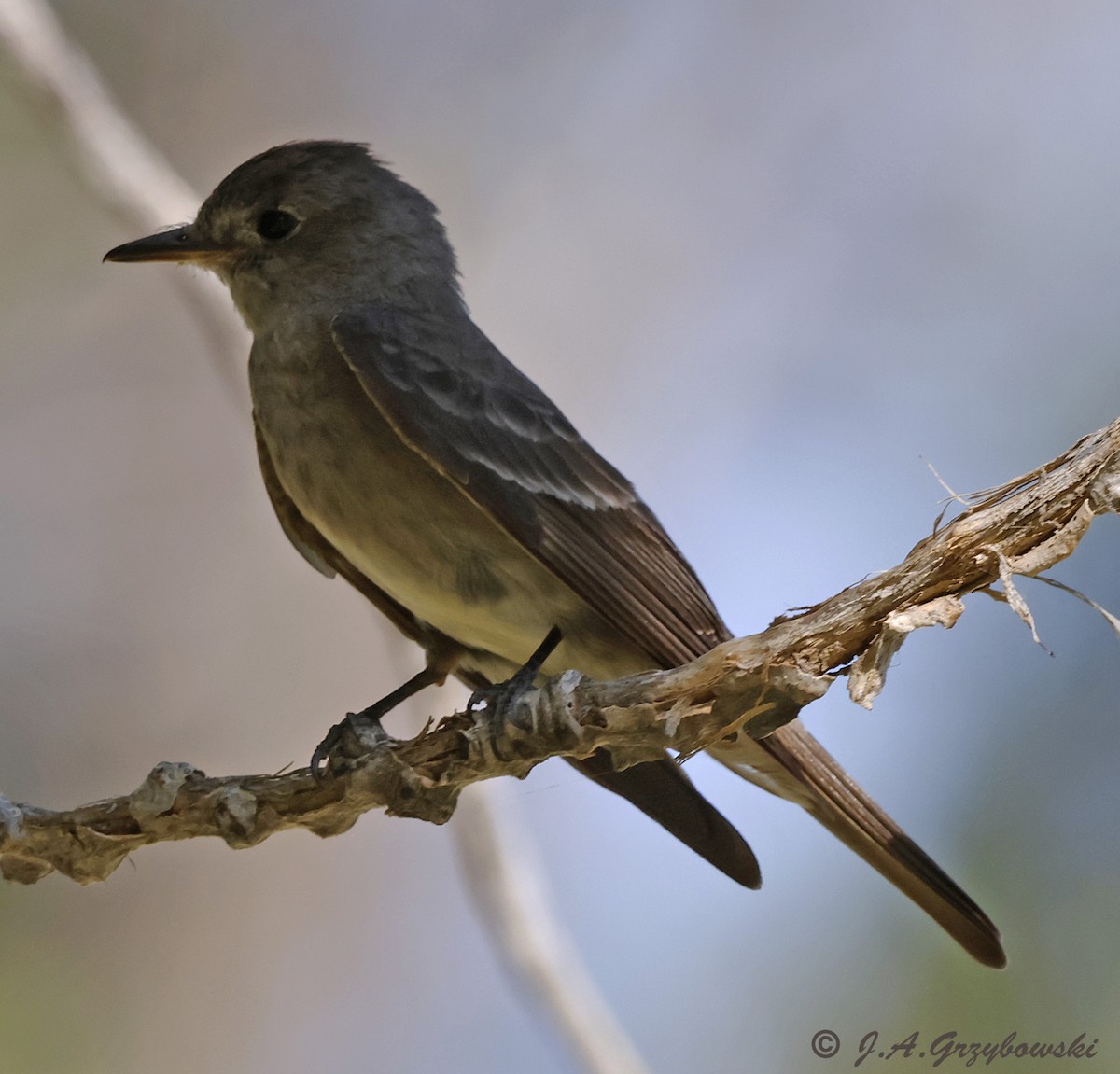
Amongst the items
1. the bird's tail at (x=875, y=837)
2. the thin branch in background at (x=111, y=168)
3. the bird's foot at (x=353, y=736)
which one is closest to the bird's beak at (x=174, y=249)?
the thin branch in background at (x=111, y=168)

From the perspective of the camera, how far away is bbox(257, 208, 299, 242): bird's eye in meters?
3.89

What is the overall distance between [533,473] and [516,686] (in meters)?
0.61

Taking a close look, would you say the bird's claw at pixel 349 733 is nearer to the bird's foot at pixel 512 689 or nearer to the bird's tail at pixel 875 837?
the bird's foot at pixel 512 689

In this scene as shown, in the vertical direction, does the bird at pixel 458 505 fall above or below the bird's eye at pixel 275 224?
below

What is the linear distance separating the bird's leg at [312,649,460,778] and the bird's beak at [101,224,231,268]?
135 cm

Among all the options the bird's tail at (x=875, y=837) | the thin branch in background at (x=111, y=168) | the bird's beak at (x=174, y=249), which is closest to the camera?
the bird's tail at (x=875, y=837)

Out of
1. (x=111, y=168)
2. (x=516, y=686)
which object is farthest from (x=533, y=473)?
(x=111, y=168)

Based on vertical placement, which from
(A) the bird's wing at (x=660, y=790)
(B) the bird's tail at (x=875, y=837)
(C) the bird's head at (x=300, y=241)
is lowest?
(B) the bird's tail at (x=875, y=837)

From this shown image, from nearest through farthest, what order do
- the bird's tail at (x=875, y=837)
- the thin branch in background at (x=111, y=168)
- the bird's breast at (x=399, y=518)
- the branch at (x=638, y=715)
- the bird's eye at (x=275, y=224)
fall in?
the branch at (x=638, y=715) → the bird's tail at (x=875, y=837) → the bird's breast at (x=399, y=518) → the bird's eye at (x=275, y=224) → the thin branch in background at (x=111, y=168)

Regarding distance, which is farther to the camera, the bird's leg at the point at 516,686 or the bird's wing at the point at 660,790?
the bird's wing at the point at 660,790

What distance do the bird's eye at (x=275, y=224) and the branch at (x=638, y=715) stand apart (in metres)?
1.66

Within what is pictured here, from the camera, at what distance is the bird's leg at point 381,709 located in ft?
10.4

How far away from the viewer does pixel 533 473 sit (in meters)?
3.42

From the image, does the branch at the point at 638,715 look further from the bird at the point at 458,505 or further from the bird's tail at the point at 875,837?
the bird's tail at the point at 875,837
